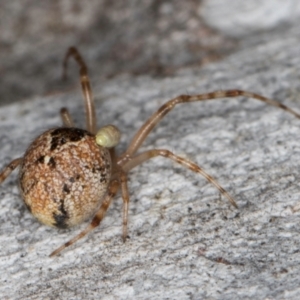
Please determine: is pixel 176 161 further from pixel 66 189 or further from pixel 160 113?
pixel 66 189

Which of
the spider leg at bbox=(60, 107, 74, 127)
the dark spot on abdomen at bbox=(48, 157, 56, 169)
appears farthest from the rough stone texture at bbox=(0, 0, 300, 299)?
the dark spot on abdomen at bbox=(48, 157, 56, 169)

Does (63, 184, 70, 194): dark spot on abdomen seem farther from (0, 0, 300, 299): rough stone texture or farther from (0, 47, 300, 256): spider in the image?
(0, 0, 300, 299): rough stone texture

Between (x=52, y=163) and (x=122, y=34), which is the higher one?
(x=122, y=34)

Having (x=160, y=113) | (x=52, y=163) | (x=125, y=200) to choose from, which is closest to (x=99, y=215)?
(x=125, y=200)

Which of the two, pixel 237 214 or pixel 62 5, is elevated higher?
pixel 62 5

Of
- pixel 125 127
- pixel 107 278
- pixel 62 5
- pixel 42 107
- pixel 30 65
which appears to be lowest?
pixel 107 278

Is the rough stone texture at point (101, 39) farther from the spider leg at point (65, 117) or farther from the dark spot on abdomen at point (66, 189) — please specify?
the dark spot on abdomen at point (66, 189)

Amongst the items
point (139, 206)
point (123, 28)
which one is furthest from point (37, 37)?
point (139, 206)

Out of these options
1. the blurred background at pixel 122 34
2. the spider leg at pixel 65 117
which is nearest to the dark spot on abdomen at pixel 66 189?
the spider leg at pixel 65 117

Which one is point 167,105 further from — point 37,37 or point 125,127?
point 37,37
